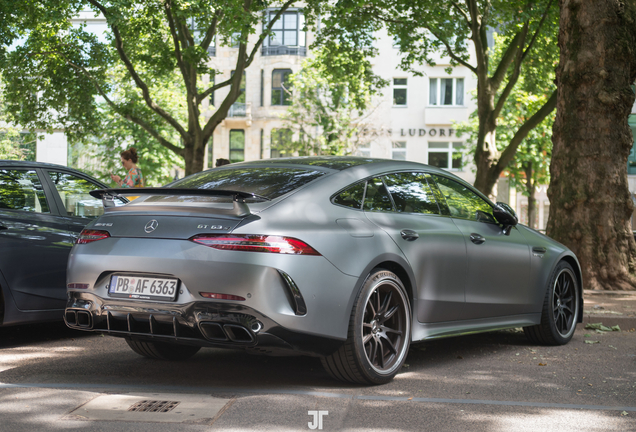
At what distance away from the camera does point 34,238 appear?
256 inches

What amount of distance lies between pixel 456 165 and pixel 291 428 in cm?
4295

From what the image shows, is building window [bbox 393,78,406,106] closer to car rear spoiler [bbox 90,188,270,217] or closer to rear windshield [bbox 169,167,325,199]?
rear windshield [bbox 169,167,325,199]

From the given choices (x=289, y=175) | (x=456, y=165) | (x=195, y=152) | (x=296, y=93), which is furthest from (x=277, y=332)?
(x=456, y=165)

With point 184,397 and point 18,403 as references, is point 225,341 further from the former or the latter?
point 18,403

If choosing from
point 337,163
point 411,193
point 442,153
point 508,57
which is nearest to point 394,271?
point 411,193

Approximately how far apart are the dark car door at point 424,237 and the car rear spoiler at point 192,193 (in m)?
0.98

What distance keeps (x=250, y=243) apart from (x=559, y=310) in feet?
12.9

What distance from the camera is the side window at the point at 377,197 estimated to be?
515cm

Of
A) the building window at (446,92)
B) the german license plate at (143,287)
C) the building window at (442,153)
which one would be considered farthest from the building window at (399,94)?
the german license plate at (143,287)

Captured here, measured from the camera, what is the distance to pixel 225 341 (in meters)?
4.38

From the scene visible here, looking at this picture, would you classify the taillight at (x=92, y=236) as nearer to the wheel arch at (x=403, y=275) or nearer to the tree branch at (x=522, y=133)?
the wheel arch at (x=403, y=275)

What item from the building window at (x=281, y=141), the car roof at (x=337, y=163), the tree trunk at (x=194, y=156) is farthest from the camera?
the building window at (x=281, y=141)

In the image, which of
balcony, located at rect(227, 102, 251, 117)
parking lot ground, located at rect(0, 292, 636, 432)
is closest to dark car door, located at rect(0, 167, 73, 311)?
parking lot ground, located at rect(0, 292, 636, 432)

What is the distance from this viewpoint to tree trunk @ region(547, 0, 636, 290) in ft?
33.2
